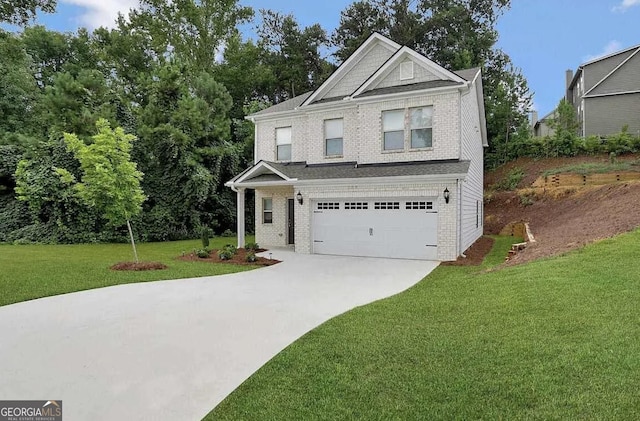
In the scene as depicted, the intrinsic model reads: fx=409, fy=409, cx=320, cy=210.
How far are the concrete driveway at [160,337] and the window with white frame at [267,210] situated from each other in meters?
7.42

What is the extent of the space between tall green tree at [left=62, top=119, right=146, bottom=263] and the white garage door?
602cm

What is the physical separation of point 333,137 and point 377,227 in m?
4.29

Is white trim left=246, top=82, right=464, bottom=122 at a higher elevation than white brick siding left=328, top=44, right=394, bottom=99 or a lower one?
lower

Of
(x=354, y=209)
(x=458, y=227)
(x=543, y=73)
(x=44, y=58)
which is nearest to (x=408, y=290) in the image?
(x=458, y=227)

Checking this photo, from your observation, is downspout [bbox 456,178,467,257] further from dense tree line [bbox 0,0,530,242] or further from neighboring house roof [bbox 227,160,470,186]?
dense tree line [bbox 0,0,530,242]

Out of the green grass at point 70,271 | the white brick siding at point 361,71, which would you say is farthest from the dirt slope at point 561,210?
the green grass at point 70,271

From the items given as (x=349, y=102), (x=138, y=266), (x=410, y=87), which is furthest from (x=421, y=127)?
(x=138, y=266)

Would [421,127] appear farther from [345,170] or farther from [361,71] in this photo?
[361,71]

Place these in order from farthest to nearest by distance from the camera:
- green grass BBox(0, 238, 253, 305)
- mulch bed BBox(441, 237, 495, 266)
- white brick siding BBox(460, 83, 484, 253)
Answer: white brick siding BBox(460, 83, 484, 253), mulch bed BBox(441, 237, 495, 266), green grass BBox(0, 238, 253, 305)

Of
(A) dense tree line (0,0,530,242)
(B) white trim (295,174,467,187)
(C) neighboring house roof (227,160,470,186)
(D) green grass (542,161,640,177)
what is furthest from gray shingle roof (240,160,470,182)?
(D) green grass (542,161,640,177)

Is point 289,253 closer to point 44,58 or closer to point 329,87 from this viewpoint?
point 329,87

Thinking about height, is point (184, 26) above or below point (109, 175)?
above

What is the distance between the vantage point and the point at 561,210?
19828 mm

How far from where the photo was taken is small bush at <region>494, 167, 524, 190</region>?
2534 centimetres
